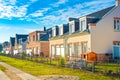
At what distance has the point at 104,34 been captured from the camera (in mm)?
42469

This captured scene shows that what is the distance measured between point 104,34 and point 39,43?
33.8 meters

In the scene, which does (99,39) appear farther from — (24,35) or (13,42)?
(13,42)

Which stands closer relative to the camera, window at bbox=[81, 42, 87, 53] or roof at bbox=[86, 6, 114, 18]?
window at bbox=[81, 42, 87, 53]

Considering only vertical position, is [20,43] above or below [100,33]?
above

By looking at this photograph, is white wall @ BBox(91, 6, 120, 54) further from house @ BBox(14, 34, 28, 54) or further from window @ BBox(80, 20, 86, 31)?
house @ BBox(14, 34, 28, 54)

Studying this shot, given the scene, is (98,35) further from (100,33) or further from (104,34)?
(104,34)

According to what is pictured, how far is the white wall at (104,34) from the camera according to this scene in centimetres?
4200

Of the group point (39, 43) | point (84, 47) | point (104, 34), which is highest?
point (104, 34)

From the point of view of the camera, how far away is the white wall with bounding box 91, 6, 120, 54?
1654 inches

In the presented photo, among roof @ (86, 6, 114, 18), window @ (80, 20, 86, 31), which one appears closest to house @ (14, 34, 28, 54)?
window @ (80, 20, 86, 31)

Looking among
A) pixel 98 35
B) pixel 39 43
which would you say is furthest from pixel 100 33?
pixel 39 43

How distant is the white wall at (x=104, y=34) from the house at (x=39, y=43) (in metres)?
29.8

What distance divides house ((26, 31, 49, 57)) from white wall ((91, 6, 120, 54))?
29.8 meters

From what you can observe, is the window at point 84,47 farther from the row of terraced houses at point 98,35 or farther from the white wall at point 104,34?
the white wall at point 104,34
